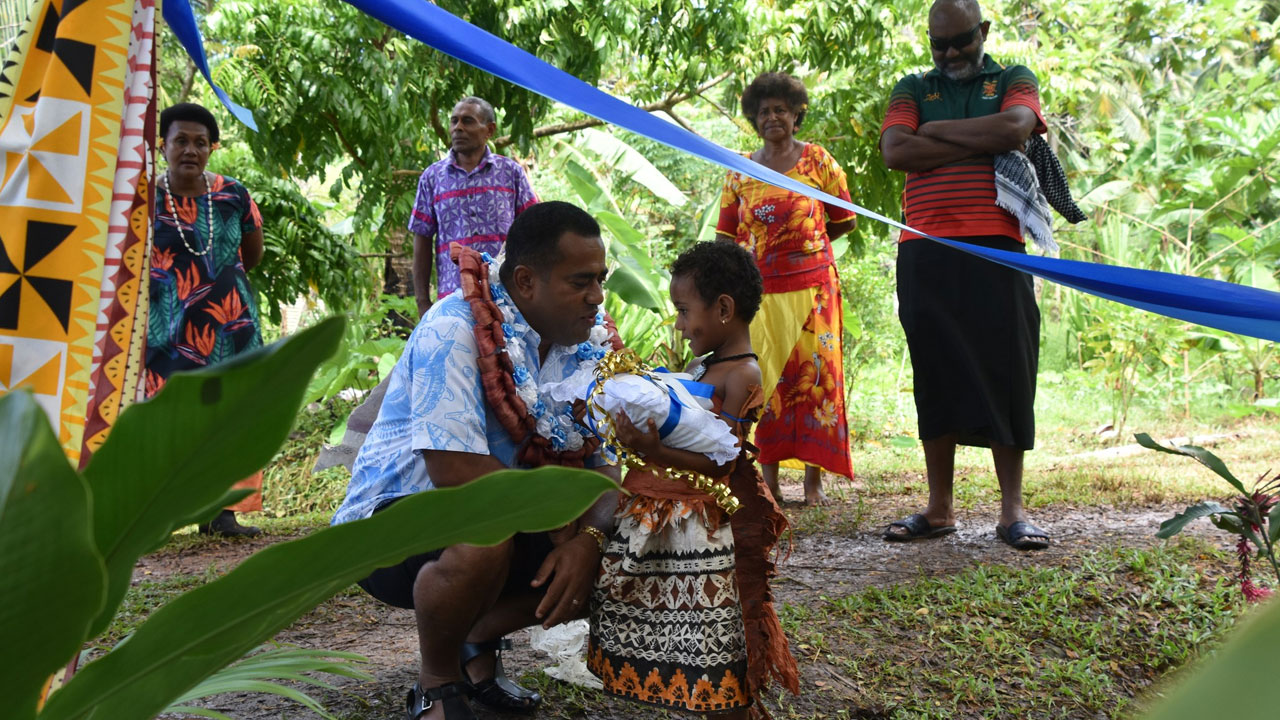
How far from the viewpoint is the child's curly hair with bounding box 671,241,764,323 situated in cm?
233

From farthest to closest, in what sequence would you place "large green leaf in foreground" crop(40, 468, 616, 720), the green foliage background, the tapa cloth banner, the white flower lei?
the green foliage background → the white flower lei → the tapa cloth banner → "large green leaf in foreground" crop(40, 468, 616, 720)

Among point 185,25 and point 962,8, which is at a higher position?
point 962,8

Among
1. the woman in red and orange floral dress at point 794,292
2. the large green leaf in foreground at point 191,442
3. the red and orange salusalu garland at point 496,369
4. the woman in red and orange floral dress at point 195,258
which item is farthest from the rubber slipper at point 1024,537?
the large green leaf in foreground at point 191,442

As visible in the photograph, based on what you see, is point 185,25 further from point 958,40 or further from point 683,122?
point 683,122

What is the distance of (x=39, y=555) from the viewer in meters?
0.63

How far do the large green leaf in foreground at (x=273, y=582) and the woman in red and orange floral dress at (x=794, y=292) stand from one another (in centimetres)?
341

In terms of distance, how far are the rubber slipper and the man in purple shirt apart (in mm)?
2317

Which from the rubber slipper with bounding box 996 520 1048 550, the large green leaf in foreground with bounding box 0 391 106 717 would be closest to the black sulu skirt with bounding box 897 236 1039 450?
the rubber slipper with bounding box 996 520 1048 550

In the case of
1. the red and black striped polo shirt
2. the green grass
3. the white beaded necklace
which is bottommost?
the green grass

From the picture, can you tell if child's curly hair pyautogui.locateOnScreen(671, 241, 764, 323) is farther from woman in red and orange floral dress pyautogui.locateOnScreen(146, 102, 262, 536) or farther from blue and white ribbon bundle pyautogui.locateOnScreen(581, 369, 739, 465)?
woman in red and orange floral dress pyautogui.locateOnScreen(146, 102, 262, 536)

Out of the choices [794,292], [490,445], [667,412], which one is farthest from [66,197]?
[794,292]

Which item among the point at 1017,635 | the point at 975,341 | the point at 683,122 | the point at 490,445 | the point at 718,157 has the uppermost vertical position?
the point at 683,122

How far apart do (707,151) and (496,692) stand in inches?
50.1

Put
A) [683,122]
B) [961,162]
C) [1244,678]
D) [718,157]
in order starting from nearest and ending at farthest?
[1244,678] < [718,157] < [961,162] < [683,122]
